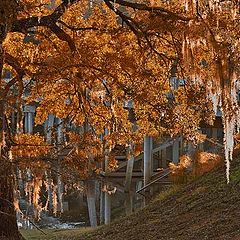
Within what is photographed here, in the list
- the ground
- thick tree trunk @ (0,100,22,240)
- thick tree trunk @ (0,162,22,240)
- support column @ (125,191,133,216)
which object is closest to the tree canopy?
thick tree trunk @ (0,100,22,240)

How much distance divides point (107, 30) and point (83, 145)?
2075mm

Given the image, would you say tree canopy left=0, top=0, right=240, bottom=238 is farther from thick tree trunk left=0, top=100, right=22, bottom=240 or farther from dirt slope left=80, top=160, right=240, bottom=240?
dirt slope left=80, top=160, right=240, bottom=240

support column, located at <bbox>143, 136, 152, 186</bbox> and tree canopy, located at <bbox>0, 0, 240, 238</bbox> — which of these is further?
support column, located at <bbox>143, 136, 152, 186</bbox>

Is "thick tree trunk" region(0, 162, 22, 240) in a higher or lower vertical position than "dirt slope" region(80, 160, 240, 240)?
higher

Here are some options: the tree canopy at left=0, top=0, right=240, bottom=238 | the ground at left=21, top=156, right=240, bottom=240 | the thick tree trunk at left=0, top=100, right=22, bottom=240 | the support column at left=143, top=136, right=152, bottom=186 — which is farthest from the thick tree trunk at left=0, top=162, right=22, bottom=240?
the support column at left=143, top=136, right=152, bottom=186

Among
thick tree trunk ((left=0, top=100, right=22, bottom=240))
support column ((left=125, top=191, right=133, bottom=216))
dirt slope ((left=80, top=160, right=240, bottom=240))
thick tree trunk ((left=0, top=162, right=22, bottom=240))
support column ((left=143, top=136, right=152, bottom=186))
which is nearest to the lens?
thick tree trunk ((left=0, top=100, right=22, bottom=240))

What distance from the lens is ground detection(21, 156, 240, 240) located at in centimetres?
908

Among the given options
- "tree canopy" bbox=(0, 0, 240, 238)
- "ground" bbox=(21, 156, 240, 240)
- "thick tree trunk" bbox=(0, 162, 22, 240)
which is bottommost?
"ground" bbox=(21, 156, 240, 240)

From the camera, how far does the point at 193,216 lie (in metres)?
10.5

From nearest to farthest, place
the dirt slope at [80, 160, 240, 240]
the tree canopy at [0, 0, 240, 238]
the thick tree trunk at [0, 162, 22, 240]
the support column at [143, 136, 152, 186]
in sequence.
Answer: the tree canopy at [0, 0, 240, 238]
the thick tree trunk at [0, 162, 22, 240]
the dirt slope at [80, 160, 240, 240]
the support column at [143, 136, 152, 186]

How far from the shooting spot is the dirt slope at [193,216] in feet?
29.7

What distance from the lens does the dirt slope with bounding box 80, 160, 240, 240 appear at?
9.06m

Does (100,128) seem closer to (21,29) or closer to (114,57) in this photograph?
(114,57)

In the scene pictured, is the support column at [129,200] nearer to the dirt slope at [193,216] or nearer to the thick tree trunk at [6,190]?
the dirt slope at [193,216]
